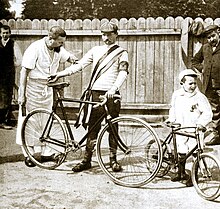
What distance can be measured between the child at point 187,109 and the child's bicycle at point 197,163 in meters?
0.03

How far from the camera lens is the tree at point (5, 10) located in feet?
7.48

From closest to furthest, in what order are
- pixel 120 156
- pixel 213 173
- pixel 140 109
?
pixel 213 173 < pixel 120 156 < pixel 140 109

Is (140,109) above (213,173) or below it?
above

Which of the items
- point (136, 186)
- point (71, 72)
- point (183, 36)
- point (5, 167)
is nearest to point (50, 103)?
point (71, 72)

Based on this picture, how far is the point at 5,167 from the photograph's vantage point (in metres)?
2.38

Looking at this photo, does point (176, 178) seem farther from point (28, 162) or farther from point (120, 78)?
point (28, 162)

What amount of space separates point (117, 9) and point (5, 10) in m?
0.57

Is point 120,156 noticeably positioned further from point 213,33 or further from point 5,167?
point 213,33

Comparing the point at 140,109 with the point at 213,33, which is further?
the point at 140,109

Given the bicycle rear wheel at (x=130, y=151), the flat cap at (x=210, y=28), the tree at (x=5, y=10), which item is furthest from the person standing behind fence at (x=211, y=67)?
the tree at (x=5, y=10)

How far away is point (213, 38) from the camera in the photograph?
2.40 m

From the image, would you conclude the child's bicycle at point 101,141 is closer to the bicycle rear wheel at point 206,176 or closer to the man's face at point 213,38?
the bicycle rear wheel at point 206,176

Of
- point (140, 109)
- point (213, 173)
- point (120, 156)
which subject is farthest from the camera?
point (140, 109)

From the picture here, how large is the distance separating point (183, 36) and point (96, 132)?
29.4 inches
